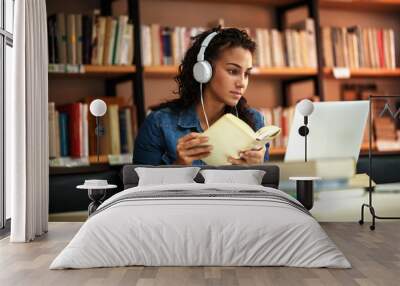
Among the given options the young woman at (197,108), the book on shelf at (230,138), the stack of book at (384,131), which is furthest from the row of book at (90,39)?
the stack of book at (384,131)

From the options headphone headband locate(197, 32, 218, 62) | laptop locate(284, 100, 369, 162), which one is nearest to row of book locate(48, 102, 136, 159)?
headphone headband locate(197, 32, 218, 62)

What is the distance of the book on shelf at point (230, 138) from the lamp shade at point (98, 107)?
2.33 ft

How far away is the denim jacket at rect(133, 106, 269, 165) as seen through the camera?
4.64 meters

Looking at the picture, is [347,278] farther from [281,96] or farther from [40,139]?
[281,96]

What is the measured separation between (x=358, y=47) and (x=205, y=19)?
4.19 ft

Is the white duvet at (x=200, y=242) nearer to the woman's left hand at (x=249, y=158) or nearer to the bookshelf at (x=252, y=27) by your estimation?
the woman's left hand at (x=249, y=158)

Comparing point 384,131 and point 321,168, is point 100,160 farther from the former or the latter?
point 384,131

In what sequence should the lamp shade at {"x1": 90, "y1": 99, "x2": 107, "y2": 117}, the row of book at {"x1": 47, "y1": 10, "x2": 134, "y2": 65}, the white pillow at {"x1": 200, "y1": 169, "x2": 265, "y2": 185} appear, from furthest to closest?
the row of book at {"x1": 47, "y1": 10, "x2": 134, "y2": 65}
the lamp shade at {"x1": 90, "y1": 99, "x2": 107, "y2": 117}
the white pillow at {"x1": 200, "y1": 169, "x2": 265, "y2": 185}

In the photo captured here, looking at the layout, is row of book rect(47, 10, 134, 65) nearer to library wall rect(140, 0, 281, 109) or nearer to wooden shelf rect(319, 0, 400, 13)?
library wall rect(140, 0, 281, 109)

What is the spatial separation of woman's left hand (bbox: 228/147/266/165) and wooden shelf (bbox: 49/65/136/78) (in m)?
1.03

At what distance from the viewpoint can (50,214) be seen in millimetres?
4730

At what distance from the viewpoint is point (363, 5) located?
554 centimetres

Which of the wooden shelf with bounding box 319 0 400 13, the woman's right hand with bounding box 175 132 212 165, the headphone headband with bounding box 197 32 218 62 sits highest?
the wooden shelf with bounding box 319 0 400 13

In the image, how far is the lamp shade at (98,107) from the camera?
4453 mm
